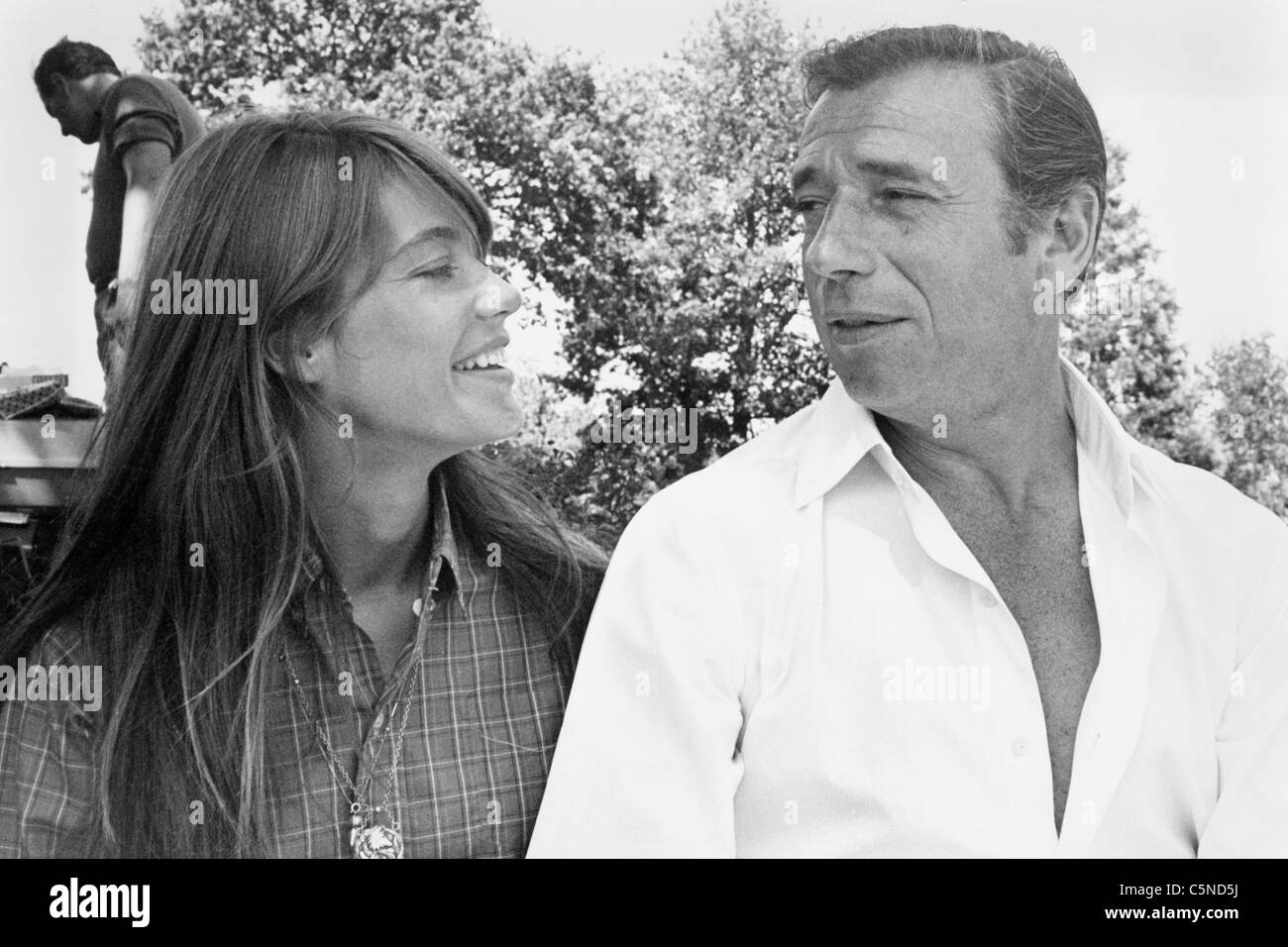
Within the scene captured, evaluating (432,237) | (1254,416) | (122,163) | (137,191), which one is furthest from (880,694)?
(1254,416)

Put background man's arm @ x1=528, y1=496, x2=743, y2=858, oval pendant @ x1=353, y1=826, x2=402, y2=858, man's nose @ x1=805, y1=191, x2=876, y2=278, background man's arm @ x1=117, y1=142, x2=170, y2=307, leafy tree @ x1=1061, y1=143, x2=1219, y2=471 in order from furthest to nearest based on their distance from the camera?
1. leafy tree @ x1=1061, y1=143, x2=1219, y2=471
2. background man's arm @ x1=117, y1=142, x2=170, y2=307
3. man's nose @ x1=805, y1=191, x2=876, y2=278
4. oval pendant @ x1=353, y1=826, x2=402, y2=858
5. background man's arm @ x1=528, y1=496, x2=743, y2=858

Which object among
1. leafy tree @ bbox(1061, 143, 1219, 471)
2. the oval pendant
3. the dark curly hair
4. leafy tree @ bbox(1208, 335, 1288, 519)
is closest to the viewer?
the oval pendant

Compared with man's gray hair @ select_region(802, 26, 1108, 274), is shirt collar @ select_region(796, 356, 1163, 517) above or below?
below

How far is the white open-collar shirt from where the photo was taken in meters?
2.14

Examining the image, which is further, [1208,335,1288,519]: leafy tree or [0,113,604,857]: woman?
[1208,335,1288,519]: leafy tree

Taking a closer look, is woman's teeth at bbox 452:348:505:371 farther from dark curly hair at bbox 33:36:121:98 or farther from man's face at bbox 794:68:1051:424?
dark curly hair at bbox 33:36:121:98

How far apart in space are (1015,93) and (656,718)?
4.39 feet

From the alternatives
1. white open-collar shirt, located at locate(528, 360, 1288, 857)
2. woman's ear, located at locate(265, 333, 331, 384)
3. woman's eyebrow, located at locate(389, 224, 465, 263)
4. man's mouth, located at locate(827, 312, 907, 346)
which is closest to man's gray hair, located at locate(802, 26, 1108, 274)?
man's mouth, located at locate(827, 312, 907, 346)

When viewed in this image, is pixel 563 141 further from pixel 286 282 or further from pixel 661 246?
pixel 286 282

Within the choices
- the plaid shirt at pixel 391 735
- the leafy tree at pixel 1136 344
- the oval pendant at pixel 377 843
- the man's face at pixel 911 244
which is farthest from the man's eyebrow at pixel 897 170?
the leafy tree at pixel 1136 344

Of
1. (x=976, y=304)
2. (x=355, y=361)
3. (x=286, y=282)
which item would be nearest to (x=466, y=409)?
(x=355, y=361)

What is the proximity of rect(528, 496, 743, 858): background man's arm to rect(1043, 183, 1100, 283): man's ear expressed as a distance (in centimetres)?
93

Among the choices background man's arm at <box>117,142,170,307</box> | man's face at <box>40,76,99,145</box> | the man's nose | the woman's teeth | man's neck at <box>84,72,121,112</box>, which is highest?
man's neck at <box>84,72,121,112</box>

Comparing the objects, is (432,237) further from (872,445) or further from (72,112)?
(72,112)
